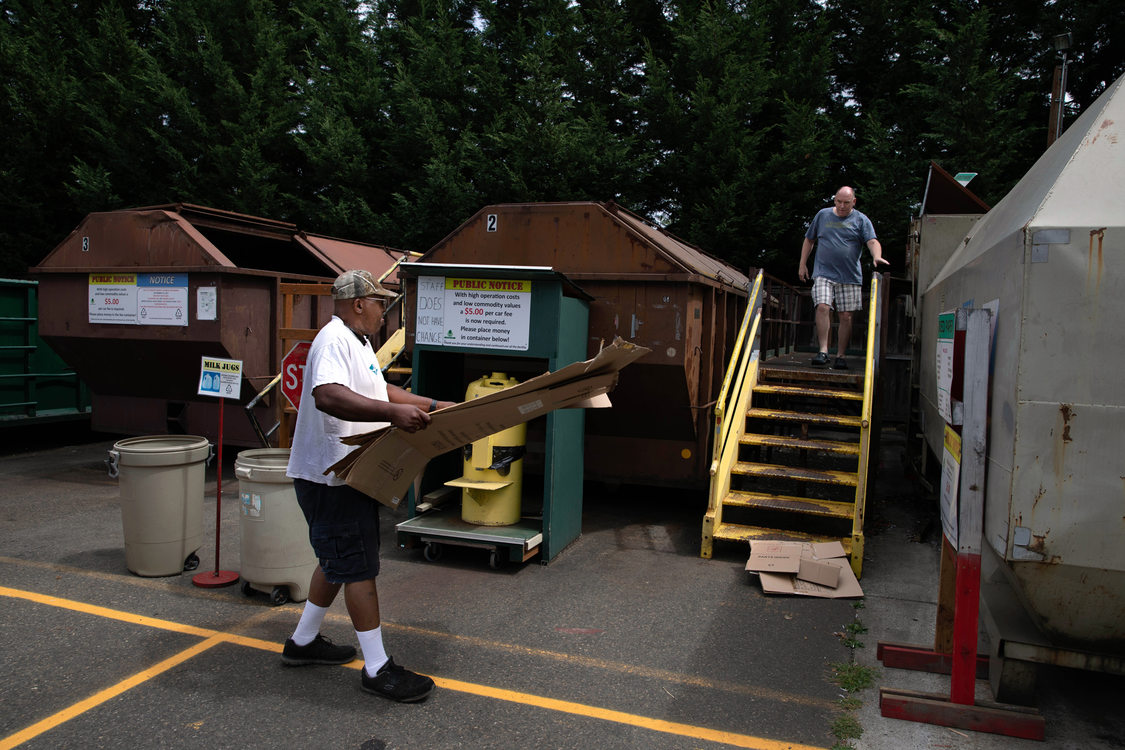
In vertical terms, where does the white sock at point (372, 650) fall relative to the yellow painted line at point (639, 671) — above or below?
above

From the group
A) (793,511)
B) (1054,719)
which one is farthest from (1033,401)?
(793,511)

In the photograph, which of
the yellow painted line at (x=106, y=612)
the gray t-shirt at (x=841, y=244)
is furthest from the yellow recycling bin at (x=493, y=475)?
the gray t-shirt at (x=841, y=244)

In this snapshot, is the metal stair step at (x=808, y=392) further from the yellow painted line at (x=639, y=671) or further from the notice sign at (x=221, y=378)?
the notice sign at (x=221, y=378)

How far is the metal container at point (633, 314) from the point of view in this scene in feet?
20.7

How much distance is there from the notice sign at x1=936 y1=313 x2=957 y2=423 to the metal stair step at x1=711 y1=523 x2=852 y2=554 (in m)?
2.22

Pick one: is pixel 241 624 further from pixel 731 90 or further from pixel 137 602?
pixel 731 90

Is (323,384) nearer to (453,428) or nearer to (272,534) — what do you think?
(453,428)

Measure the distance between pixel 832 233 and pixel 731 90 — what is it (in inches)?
290

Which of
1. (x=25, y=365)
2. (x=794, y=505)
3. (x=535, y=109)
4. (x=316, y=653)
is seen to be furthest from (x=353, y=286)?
(x=535, y=109)

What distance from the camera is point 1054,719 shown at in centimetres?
336

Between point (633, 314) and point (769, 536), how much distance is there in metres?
2.13

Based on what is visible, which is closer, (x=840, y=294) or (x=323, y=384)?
(x=323, y=384)

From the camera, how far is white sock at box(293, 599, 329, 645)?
11.9 feet

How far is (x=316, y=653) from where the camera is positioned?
3688mm
